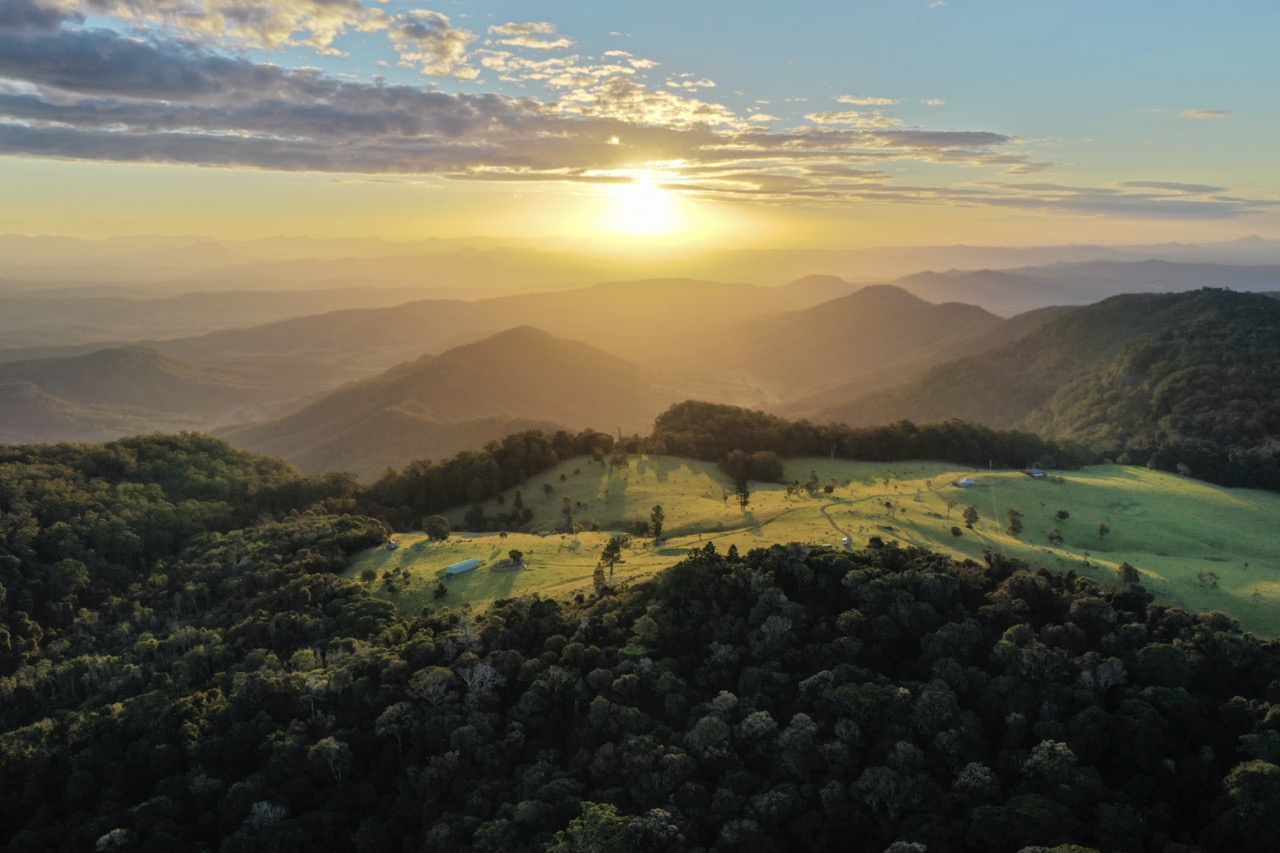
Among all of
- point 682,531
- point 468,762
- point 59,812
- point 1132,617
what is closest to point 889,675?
point 1132,617

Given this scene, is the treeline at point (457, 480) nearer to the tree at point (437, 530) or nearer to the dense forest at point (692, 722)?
the tree at point (437, 530)

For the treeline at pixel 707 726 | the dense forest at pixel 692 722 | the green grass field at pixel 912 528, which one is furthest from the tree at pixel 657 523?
the treeline at pixel 707 726

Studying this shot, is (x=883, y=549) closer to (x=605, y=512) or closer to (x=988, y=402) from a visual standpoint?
(x=605, y=512)

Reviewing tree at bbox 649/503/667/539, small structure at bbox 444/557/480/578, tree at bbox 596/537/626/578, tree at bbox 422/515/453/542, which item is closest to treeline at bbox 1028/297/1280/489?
tree at bbox 649/503/667/539

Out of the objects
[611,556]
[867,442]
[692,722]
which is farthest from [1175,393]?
[692,722]

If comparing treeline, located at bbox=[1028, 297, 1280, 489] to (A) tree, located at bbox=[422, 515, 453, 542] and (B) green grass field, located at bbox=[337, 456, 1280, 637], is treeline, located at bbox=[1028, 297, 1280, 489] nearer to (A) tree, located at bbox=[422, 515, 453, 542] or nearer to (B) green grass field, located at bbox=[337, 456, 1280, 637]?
(B) green grass field, located at bbox=[337, 456, 1280, 637]

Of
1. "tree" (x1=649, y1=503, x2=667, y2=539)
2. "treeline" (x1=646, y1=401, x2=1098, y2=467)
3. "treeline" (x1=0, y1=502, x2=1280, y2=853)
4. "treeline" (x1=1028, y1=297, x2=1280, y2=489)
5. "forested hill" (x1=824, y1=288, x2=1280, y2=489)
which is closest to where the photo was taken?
"treeline" (x1=0, y1=502, x2=1280, y2=853)

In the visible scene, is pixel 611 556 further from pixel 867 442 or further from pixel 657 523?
pixel 867 442
